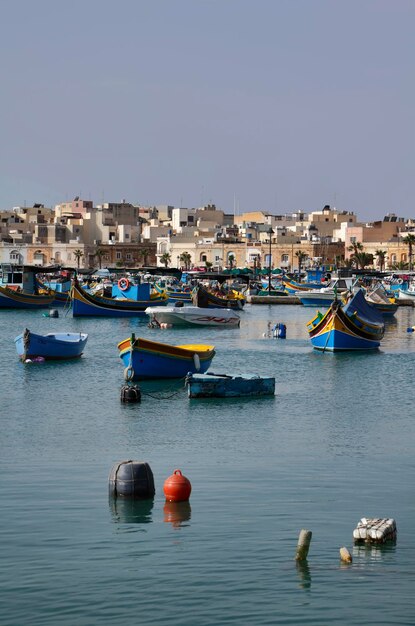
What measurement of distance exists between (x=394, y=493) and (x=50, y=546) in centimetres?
697

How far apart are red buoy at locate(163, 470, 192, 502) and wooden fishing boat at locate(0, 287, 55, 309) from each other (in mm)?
63908

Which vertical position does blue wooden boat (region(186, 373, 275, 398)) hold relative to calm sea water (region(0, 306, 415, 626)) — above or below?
above

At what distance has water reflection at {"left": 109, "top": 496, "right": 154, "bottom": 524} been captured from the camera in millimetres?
19750

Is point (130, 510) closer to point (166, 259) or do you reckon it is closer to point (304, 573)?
point (304, 573)

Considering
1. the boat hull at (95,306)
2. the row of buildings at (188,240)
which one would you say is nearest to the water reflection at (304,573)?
the boat hull at (95,306)

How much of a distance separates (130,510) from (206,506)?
132cm

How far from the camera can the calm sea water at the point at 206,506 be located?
51.9ft

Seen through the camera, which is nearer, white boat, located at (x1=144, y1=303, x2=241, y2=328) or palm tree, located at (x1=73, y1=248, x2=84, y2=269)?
white boat, located at (x1=144, y1=303, x2=241, y2=328)

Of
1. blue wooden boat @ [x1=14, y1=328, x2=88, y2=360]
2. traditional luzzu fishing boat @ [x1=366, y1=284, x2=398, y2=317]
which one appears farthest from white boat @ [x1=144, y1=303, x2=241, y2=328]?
blue wooden boat @ [x1=14, y1=328, x2=88, y2=360]

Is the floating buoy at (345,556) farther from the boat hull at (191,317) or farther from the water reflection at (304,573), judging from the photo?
the boat hull at (191,317)

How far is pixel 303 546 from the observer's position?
17422 millimetres

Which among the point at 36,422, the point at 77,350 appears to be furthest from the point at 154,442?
the point at 77,350

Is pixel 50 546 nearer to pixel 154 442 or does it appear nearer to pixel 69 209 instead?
pixel 154 442

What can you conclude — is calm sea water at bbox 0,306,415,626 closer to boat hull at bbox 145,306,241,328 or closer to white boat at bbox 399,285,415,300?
boat hull at bbox 145,306,241,328
